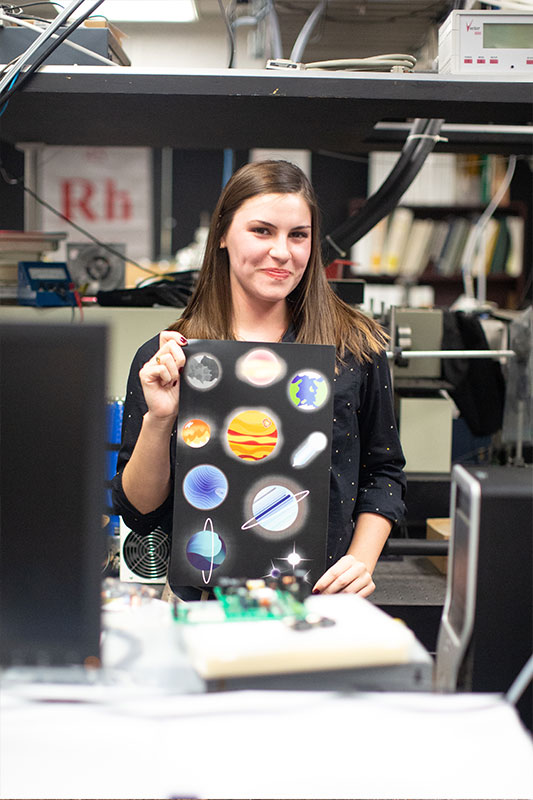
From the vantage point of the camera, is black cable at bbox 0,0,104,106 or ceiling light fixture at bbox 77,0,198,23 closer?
black cable at bbox 0,0,104,106

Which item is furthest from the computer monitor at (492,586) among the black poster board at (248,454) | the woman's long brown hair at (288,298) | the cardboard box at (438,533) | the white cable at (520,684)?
the cardboard box at (438,533)

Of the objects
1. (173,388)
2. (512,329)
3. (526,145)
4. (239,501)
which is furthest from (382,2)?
(239,501)

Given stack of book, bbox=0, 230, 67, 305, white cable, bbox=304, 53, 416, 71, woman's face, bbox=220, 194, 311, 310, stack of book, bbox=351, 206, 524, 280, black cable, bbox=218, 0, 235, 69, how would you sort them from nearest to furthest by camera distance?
1. woman's face, bbox=220, 194, 311, 310
2. white cable, bbox=304, 53, 416, 71
3. black cable, bbox=218, 0, 235, 69
4. stack of book, bbox=0, 230, 67, 305
5. stack of book, bbox=351, 206, 524, 280

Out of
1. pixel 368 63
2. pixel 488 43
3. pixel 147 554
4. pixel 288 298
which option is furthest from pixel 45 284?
pixel 488 43

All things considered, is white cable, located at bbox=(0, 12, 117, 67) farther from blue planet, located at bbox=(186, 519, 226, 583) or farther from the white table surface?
the white table surface

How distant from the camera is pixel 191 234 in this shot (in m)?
5.54

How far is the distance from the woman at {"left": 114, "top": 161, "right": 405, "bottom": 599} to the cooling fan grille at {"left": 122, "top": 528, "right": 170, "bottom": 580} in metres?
0.54

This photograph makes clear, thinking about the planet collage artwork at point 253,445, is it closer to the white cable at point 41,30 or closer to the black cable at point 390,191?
the white cable at point 41,30

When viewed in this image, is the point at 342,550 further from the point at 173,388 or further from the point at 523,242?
the point at 523,242

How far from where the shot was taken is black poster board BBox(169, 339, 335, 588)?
0.88m

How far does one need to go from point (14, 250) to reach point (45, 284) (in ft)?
0.62

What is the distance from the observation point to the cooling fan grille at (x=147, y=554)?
1.79m

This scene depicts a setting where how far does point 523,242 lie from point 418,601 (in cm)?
380

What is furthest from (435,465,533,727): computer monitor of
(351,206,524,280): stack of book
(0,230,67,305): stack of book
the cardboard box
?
(351,206,524,280): stack of book
